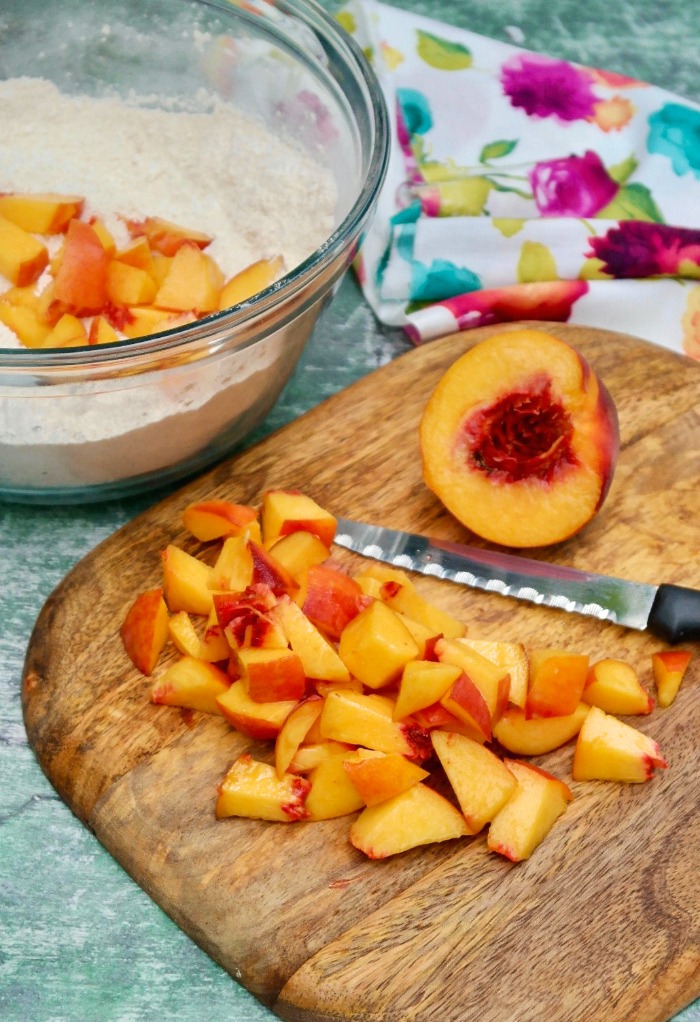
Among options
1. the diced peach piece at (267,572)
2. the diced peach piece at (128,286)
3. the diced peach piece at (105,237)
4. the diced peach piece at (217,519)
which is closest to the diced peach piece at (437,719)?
the diced peach piece at (267,572)

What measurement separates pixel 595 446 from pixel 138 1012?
3.25 feet

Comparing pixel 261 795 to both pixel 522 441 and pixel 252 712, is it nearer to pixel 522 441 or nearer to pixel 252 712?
pixel 252 712

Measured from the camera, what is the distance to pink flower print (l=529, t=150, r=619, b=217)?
2285 millimetres

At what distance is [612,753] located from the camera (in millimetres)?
1494

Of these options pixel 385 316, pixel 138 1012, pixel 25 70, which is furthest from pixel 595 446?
pixel 25 70

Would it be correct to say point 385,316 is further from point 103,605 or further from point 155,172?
point 103,605

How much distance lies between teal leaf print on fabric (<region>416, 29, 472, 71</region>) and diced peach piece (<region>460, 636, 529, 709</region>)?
1.41 meters

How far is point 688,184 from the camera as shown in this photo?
2.30m

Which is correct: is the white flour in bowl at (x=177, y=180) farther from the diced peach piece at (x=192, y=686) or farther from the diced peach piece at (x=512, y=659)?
the diced peach piece at (x=512, y=659)

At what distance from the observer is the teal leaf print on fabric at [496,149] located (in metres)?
2.36

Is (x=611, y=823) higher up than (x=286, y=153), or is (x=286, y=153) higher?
(x=286, y=153)

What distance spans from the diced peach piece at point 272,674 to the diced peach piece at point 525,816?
0.30 metres

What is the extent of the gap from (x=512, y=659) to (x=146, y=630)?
0.51m

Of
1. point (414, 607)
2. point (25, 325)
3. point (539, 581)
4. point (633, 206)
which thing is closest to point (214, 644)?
point (414, 607)
